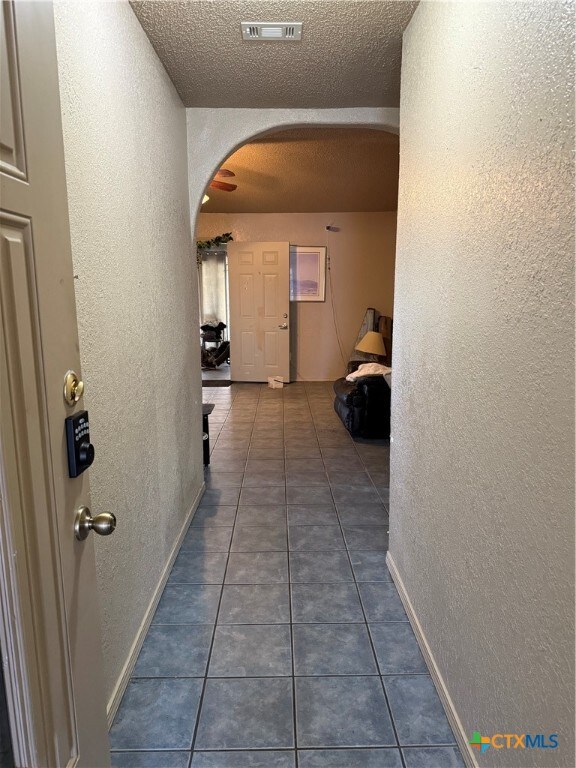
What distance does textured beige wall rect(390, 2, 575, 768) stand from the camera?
90 cm

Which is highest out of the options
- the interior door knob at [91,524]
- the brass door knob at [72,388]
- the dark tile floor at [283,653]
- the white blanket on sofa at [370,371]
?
the brass door knob at [72,388]

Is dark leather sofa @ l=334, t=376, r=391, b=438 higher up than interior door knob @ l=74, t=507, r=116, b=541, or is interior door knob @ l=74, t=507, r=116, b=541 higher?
interior door knob @ l=74, t=507, r=116, b=541

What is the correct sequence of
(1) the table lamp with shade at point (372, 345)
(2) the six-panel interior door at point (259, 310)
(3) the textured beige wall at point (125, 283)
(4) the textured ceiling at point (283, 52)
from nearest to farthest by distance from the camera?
(3) the textured beige wall at point (125, 283) < (4) the textured ceiling at point (283, 52) < (1) the table lamp with shade at point (372, 345) < (2) the six-panel interior door at point (259, 310)

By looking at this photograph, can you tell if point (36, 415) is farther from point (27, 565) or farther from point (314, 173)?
point (314, 173)

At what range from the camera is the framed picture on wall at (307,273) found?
728 centimetres

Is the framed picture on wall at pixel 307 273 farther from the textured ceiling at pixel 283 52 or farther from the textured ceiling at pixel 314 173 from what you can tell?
the textured ceiling at pixel 283 52

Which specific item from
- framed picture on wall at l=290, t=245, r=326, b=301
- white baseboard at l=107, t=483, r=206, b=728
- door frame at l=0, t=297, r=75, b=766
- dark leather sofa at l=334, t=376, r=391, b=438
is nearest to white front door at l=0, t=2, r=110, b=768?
door frame at l=0, t=297, r=75, b=766

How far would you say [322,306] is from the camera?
7.40 metres

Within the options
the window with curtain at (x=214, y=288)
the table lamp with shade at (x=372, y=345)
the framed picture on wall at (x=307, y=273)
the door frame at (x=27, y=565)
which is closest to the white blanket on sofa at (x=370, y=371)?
the table lamp with shade at (x=372, y=345)

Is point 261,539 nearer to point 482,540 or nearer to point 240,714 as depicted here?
point 240,714

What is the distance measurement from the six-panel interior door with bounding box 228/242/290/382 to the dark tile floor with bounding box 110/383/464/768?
407 centimetres

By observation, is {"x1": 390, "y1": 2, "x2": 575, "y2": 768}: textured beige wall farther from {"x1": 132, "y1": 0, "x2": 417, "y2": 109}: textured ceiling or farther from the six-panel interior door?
the six-panel interior door

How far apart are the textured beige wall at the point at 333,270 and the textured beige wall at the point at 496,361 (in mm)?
5432

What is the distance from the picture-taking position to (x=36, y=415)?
2.60ft
